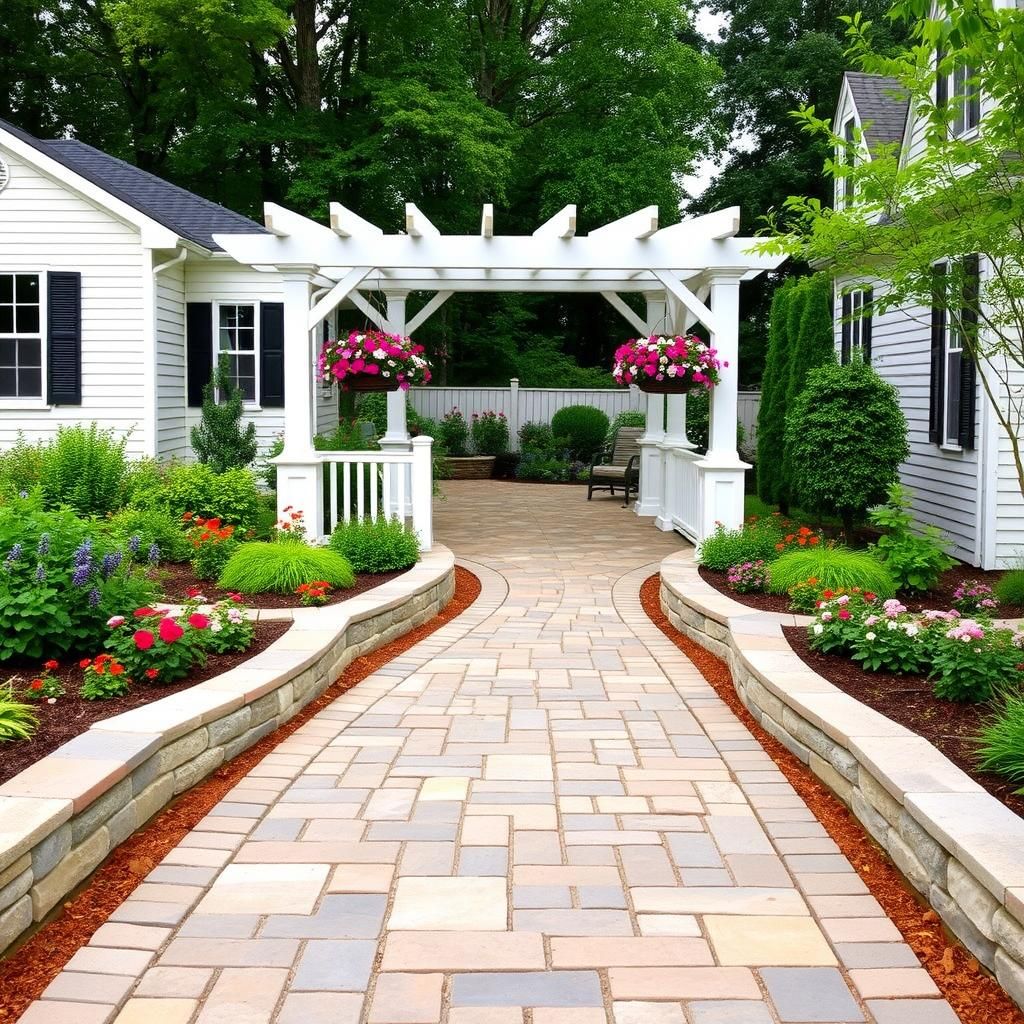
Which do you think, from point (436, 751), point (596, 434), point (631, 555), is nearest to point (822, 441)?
point (631, 555)

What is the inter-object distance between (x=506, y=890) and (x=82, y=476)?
7.38 m

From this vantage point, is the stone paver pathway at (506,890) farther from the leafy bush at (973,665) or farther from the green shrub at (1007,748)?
the leafy bush at (973,665)

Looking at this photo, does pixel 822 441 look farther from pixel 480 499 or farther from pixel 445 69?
pixel 445 69

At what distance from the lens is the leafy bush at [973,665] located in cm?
454

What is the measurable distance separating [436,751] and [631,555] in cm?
575

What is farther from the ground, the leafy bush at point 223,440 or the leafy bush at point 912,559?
the leafy bush at point 223,440

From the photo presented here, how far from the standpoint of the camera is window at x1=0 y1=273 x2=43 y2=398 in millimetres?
12555

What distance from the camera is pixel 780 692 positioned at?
477 centimetres

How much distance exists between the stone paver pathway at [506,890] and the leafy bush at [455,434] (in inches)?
564

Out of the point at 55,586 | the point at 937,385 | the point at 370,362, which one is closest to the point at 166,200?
Answer: the point at 370,362

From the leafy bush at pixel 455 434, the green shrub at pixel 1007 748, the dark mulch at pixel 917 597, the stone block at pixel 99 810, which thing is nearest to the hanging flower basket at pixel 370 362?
the dark mulch at pixel 917 597

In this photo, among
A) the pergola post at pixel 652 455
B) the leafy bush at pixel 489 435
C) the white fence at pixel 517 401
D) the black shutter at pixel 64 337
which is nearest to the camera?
the black shutter at pixel 64 337

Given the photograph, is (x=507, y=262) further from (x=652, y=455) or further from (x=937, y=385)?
(x=652, y=455)

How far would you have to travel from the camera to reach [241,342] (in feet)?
46.4
